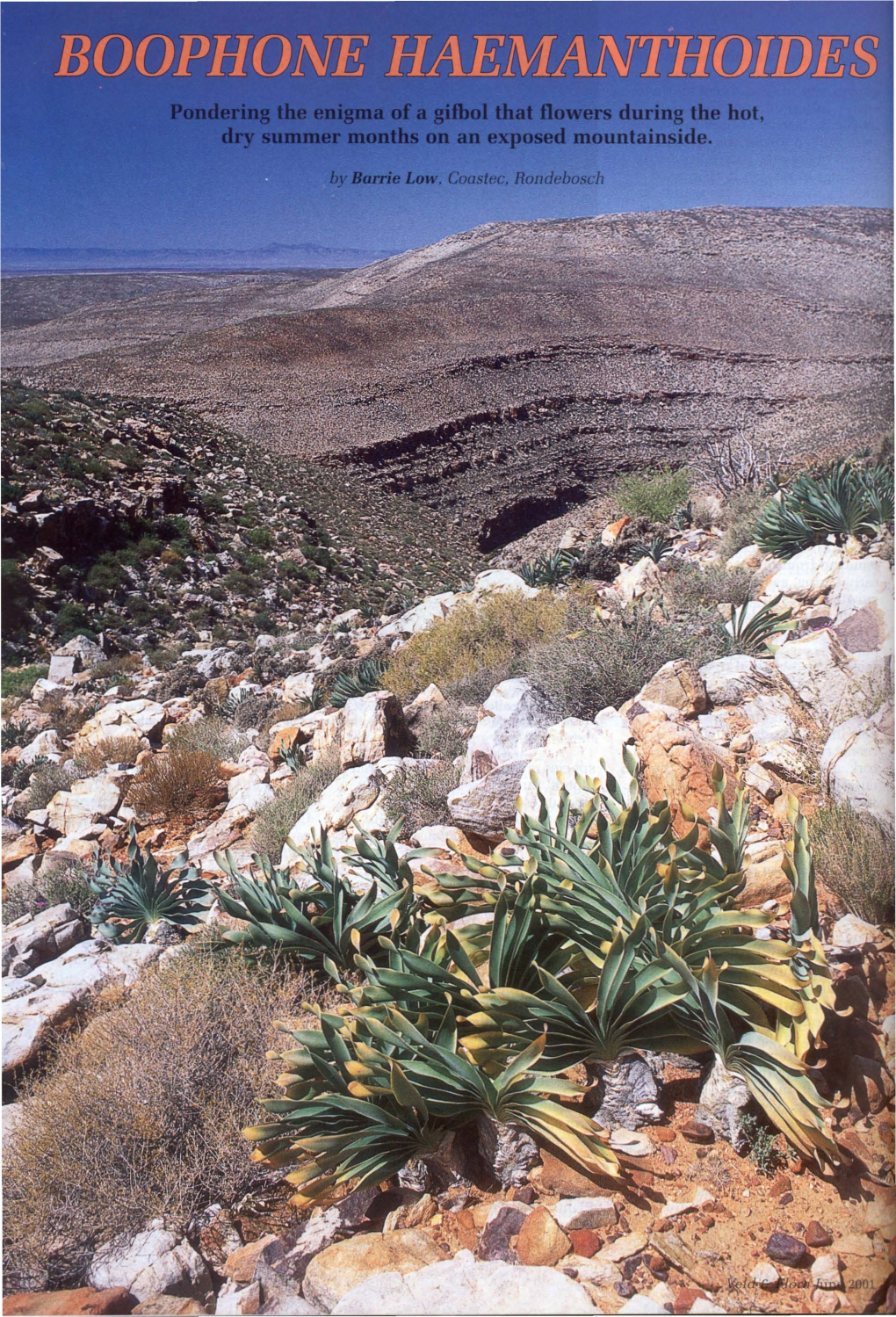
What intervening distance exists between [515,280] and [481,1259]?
6.32 m

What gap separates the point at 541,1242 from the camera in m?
1.55

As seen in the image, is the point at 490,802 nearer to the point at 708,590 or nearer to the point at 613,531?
the point at 708,590

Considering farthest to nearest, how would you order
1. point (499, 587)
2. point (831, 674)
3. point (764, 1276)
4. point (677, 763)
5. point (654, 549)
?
point (654, 549), point (499, 587), point (831, 674), point (677, 763), point (764, 1276)

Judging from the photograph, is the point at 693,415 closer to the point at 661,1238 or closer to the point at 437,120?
the point at 437,120

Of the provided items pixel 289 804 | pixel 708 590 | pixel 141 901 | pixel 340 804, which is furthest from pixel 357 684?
pixel 708 590

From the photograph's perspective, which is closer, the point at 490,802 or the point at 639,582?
the point at 490,802

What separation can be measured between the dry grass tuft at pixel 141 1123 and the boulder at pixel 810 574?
2.99 meters

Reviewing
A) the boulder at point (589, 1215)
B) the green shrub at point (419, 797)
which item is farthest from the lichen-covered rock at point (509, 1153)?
the green shrub at point (419, 797)

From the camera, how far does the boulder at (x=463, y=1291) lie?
150 centimetres

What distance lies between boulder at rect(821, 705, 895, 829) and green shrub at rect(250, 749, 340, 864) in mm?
2121

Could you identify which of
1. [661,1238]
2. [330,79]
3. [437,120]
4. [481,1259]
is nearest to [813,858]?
[661,1238]

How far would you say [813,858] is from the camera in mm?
2113

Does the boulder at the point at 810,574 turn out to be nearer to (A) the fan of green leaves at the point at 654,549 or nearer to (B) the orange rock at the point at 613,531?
(A) the fan of green leaves at the point at 654,549

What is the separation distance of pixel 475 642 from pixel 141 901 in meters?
2.25
